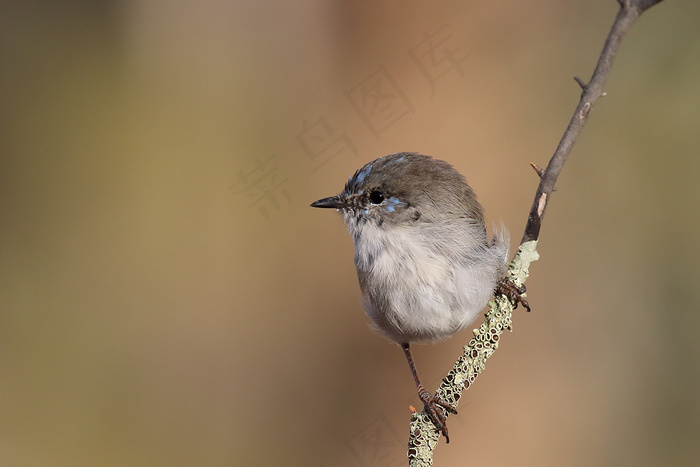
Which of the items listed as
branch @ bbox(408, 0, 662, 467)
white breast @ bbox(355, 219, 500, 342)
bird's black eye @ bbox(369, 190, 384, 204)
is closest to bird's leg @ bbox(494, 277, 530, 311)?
branch @ bbox(408, 0, 662, 467)

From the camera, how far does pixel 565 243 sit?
2.47 metres

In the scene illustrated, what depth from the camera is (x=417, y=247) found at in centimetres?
143

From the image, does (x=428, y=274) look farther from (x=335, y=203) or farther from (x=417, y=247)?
(x=335, y=203)

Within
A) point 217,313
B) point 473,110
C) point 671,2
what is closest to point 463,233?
point 473,110

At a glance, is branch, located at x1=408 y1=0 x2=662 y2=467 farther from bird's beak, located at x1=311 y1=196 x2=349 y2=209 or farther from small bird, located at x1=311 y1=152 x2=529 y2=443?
bird's beak, located at x1=311 y1=196 x2=349 y2=209

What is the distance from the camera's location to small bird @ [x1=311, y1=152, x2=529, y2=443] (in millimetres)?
1428

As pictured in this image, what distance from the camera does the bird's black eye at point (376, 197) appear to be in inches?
56.8

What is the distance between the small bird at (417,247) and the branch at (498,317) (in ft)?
1.00

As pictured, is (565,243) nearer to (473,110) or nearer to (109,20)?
(473,110)

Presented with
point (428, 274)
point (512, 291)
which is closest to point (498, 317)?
point (512, 291)

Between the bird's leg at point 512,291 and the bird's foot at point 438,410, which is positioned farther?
the bird's leg at point 512,291

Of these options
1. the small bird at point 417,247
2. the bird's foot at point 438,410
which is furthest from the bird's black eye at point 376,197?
the bird's foot at point 438,410

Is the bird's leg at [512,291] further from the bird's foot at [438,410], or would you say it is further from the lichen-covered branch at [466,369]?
the bird's foot at [438,410]

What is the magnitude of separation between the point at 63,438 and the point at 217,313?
873mm
